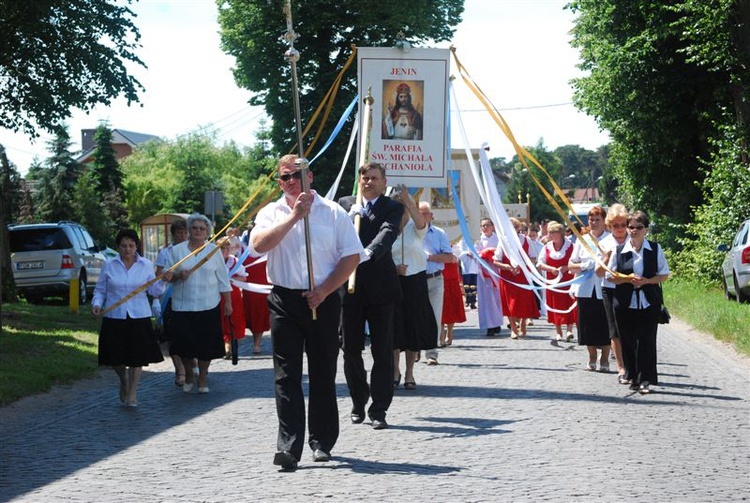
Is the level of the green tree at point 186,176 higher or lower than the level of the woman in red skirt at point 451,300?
higher

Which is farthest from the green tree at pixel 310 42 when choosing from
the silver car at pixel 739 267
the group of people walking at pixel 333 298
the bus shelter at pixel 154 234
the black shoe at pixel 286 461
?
the black shoe at pixel 286 461

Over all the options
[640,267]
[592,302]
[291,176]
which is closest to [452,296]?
[592,302]

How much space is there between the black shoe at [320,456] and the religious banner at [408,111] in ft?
21.7

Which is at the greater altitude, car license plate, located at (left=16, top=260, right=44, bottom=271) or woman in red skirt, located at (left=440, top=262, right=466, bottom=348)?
car license plate, located at (left=16, top=260, right=44, bottom=271)

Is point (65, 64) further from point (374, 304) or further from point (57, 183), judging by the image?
point (57, 183)

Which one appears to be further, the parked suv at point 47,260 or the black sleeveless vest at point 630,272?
the parked suv at point 47,260

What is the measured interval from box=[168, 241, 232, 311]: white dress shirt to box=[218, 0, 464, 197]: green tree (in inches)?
1127

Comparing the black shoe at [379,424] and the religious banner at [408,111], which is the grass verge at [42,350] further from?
the religious banner at [408,111]

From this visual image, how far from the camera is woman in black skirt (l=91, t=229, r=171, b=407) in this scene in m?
11.9

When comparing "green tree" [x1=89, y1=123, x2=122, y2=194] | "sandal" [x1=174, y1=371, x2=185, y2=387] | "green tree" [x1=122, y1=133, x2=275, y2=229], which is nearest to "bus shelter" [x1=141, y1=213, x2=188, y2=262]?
"sandal" [x1=174, y1=371, x2=185, y2=387]

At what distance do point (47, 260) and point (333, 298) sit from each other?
22658mm

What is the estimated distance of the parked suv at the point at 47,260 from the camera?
29.8 m

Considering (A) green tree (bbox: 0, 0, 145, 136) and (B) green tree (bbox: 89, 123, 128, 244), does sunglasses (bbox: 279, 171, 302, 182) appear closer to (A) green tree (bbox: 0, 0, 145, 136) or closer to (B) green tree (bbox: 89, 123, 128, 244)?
(A) green tree (bbox: 0, 0, 145, 136)

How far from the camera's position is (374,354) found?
10.4 m
